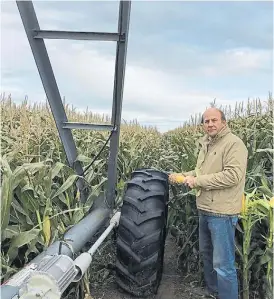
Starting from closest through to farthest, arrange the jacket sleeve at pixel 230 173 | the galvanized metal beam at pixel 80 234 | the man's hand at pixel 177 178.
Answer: the galvanized metal beam at pixel 80 234 < the jacket sleeve at pixel 230 173 < the man's hand at pixel 177 178

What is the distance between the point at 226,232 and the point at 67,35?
1.94 metres

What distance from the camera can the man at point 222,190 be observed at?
3.66 m

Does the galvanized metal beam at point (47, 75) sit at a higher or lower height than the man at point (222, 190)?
higher

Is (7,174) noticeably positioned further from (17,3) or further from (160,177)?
(160,177)

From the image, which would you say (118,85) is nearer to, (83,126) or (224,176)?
(83,126)

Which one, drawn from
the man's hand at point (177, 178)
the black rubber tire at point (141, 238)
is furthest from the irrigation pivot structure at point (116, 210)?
the man's hand at point (177, 178)

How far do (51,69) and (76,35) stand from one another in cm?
41

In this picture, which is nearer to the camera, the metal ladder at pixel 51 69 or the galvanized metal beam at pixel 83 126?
the metal ladder at pixel 51 69

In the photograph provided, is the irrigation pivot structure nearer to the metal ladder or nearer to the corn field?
the metal ladder

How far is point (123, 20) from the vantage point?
2.75m

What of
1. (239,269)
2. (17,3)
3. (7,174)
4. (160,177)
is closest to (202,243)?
(239,269)

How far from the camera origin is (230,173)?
3.62 metres

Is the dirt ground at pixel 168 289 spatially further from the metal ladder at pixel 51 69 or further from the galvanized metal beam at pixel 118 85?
the metal ladder at pixel 51 69

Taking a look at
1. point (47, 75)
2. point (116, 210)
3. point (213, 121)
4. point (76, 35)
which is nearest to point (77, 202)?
point (116, 210)
